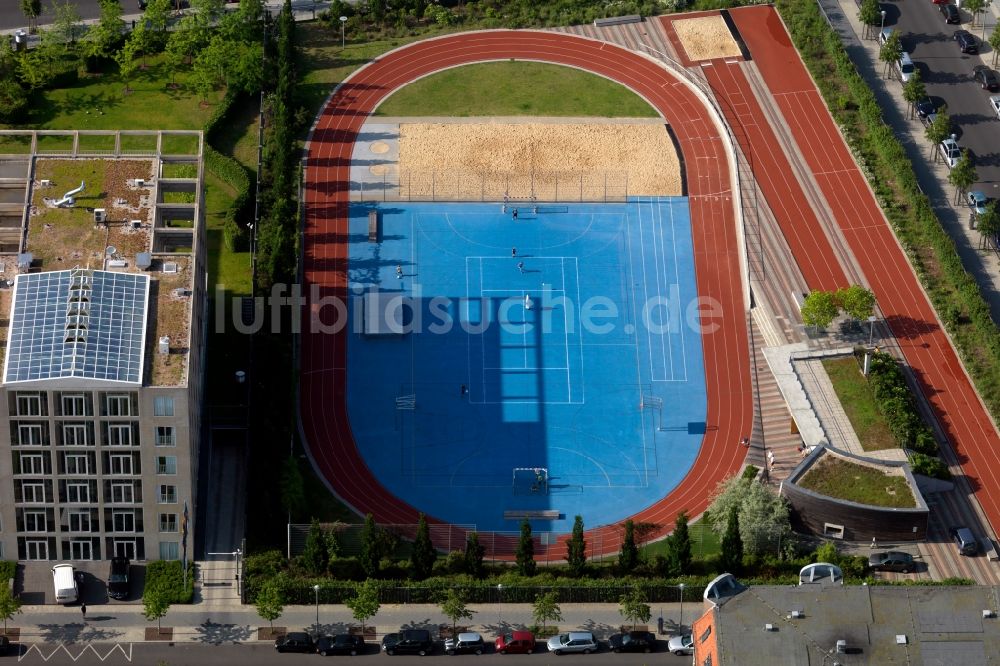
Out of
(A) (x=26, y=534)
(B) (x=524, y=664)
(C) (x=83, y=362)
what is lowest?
(B) (x=524, y=664)

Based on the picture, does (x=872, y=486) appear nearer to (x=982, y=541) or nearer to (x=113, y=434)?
(x=982, y=541)

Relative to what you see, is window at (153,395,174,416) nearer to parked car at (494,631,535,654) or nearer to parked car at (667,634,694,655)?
parked car at (494,631,535,654)

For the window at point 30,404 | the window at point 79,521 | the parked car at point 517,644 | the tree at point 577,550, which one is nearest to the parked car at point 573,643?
the parked car at point 517,644

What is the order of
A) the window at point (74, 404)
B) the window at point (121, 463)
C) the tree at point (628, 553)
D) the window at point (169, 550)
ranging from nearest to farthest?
the window at point (74, 404)
the window at point (121, 463)
the window at point (169, 550)
the tree at point (628, 553)

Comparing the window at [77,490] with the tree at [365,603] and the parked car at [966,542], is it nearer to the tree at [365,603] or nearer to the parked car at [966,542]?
the tree at [365,603]

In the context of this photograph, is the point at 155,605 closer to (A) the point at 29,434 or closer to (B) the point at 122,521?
(B) the point at 122,521

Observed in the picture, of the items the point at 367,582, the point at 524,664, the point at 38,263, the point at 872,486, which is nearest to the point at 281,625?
the point at 367,582
